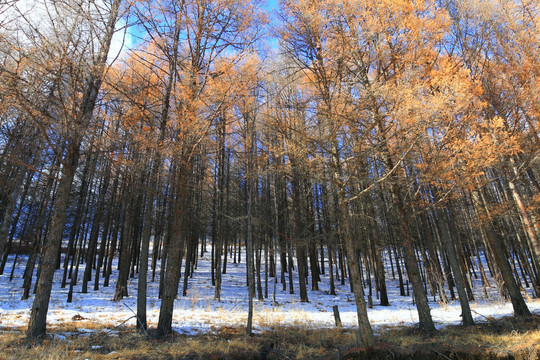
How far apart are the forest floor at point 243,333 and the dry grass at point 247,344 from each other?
2 centimetres

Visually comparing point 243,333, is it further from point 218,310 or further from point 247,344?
point 218,310

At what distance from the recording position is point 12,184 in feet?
31.9

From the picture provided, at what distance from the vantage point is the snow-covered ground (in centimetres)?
850

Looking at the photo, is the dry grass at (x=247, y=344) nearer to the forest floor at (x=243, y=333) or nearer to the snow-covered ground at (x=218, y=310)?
the forest floor at (x=243, y=333)

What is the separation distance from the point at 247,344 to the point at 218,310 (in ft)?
15.1

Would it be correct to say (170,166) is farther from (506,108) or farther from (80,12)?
(506,108)

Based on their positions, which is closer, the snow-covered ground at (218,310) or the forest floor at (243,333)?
the forest floor at (243,333)

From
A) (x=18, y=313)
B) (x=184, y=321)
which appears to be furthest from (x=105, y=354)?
(x=18, y=313)

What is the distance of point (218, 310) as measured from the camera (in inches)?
411

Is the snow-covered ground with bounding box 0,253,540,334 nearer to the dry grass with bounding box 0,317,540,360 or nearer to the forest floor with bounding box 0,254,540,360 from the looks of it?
the forest floor with bounding box 0,254,540,360

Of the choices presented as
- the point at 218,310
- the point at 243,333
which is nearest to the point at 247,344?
the point at 243,333

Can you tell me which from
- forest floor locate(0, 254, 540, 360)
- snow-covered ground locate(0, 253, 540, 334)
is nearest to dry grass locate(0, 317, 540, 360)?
forest floor locate(0, 254, 540, 360)

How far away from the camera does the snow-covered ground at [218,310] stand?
8.50 metres

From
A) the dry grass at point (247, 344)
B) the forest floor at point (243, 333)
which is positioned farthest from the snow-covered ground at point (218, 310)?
the dry grass at point (247, 344)
